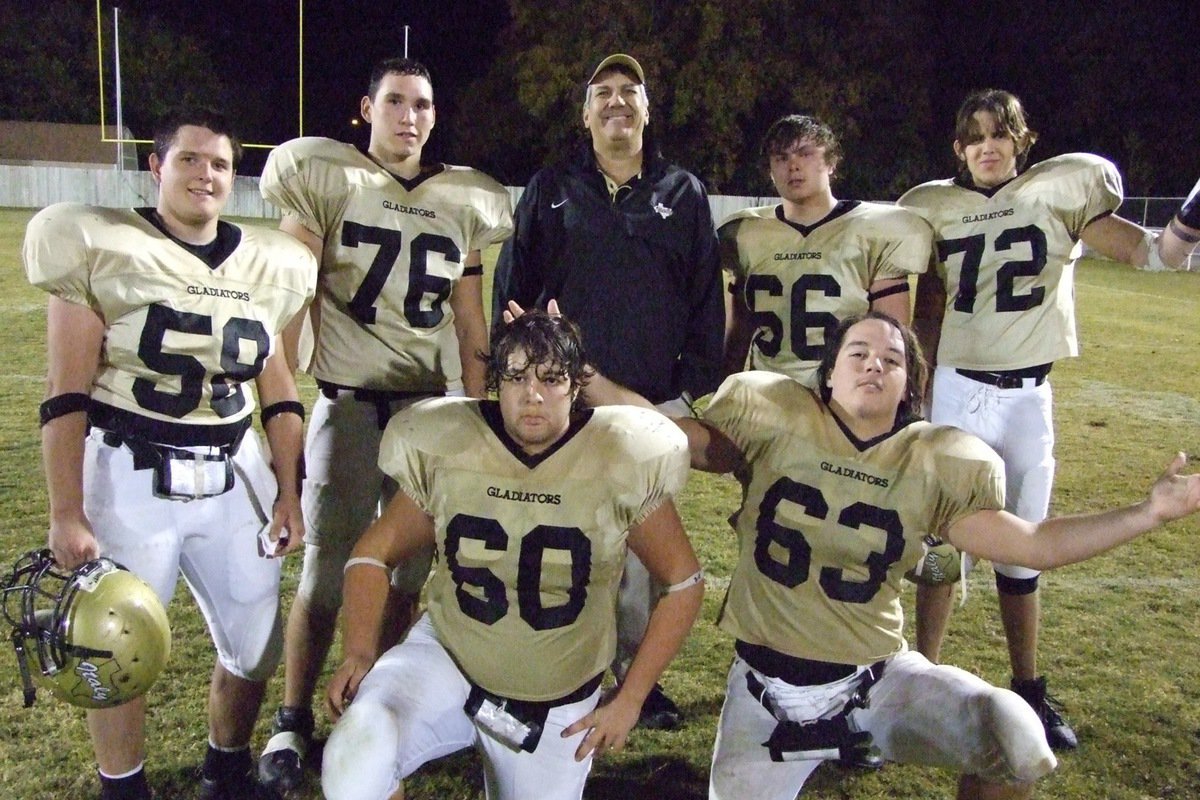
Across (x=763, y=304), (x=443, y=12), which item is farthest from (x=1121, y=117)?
(x=763, y=304)

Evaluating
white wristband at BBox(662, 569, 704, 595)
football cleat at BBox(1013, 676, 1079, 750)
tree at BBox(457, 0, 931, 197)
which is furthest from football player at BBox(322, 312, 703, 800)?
tree at BBox(457, 0, 931, 197)

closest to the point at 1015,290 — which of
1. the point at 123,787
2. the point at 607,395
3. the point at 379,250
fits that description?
the point at 607,395

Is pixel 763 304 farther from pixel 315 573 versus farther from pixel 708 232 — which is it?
pixel 315 573

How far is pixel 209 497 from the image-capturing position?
8.31ft

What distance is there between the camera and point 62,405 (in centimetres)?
235

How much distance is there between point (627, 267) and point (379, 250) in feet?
2.44

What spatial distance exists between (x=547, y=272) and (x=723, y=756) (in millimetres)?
1505

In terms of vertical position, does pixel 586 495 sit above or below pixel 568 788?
above

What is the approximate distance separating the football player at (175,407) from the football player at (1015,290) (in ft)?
6.86

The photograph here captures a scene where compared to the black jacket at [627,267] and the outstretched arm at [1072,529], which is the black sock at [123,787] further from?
the outstretched arm at [1072,529]

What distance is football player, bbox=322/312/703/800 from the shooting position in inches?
90.1

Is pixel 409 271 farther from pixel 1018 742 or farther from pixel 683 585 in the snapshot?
pixel 1018 742

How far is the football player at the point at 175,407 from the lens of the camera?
93.1 inches

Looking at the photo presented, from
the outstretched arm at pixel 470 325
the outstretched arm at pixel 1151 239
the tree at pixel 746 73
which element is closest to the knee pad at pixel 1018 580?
the outstretched arm at pixel 1151 239
